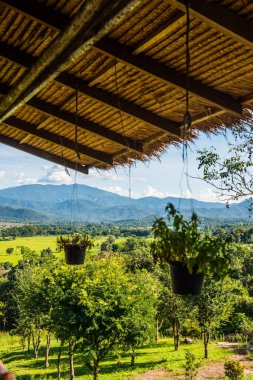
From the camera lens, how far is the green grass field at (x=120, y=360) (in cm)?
2078

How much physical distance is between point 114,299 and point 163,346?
14490 mm

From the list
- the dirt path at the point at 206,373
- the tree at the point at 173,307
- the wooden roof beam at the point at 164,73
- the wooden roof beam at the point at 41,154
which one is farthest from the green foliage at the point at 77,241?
the tree at the point at 173,307

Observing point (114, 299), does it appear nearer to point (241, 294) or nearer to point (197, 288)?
point (197, 288)

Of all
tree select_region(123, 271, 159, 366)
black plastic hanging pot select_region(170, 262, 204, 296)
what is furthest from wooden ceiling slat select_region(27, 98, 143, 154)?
tree select_region(123, 271, 159, 366)

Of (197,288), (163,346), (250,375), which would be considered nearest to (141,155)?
(197,288)

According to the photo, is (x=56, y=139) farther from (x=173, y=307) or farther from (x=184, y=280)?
(x=173, y=307)

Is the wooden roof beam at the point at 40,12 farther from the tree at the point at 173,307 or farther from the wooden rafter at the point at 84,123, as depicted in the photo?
the tree at the point at 173,307

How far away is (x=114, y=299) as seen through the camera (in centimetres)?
1452

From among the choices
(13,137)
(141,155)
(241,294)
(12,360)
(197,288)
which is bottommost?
(12,360)

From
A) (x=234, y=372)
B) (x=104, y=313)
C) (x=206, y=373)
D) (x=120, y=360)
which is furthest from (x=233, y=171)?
(x=120, y=360)

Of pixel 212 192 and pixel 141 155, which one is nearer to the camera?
pixel 141 155

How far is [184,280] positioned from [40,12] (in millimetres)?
2517

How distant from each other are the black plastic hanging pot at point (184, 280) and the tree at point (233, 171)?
280 inches

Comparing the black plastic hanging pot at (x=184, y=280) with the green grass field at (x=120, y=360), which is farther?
the green grass field at (x=120, y=360)
